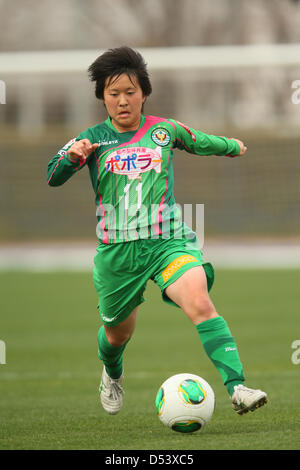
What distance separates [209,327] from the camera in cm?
515

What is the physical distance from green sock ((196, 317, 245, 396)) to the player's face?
1.35 m

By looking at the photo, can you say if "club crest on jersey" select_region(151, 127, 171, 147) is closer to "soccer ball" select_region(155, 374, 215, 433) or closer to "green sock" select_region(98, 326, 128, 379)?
"green sock" select_region(98, 326, 128, 379)

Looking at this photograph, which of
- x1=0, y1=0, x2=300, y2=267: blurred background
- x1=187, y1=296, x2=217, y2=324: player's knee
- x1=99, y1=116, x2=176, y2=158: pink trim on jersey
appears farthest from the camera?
x1=0, y1=0, x2=300, y2=267: blurred background

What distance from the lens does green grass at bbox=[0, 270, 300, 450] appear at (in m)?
5.11

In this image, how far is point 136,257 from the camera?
5496 mm

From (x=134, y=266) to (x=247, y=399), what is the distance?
1.15m

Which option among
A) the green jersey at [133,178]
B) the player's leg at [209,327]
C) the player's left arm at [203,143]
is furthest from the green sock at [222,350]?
the player's left arm at [203,143]

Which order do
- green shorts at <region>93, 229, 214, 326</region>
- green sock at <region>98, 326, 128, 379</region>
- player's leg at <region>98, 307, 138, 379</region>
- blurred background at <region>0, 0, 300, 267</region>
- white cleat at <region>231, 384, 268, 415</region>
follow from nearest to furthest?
white cleat at <region>231, 384, 268, 415</region> → green shorts at <region>93, 229, 214, 326</region> → player's leg at <region>98, 307, 138, 379</region> → green sock at <region>98, 326, 128, 379</region> → blurred background at <region>0, 0, 300, 267</region>

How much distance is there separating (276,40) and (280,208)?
661 cm

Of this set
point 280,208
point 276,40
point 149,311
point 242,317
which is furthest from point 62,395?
point 276,40

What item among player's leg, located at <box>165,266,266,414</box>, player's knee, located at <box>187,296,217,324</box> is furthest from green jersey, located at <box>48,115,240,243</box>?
player's knee, located at <box>187,296,217,324</box>

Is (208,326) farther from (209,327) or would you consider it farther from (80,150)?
(80,150)

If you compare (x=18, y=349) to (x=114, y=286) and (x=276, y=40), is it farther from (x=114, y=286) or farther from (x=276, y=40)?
(x=276, y=40)

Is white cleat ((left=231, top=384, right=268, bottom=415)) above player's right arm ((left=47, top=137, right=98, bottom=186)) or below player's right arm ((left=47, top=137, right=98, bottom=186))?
below
